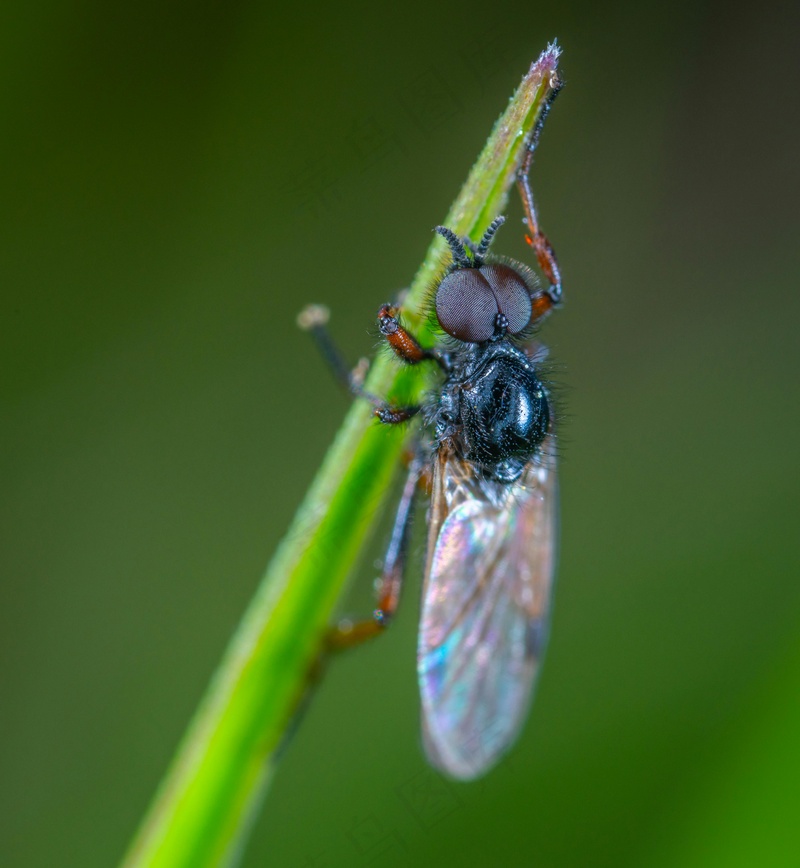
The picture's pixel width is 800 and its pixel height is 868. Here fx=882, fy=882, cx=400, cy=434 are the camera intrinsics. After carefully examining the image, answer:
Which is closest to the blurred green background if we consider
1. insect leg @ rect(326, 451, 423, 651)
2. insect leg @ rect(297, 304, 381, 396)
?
insect leg @ rect(326, 451, 423, 651)

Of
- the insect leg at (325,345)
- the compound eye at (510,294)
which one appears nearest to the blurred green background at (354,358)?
the insect leg at (325,345)

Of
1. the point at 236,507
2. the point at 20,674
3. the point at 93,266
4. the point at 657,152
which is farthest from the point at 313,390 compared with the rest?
the point at 657,152

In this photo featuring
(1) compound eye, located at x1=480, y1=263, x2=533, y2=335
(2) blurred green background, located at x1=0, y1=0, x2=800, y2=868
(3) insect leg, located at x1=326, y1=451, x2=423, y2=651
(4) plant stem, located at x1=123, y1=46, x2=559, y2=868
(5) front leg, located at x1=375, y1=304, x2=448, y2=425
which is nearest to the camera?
(4) plant stem, located at x1=123, y1=46, x2=559, y2=868

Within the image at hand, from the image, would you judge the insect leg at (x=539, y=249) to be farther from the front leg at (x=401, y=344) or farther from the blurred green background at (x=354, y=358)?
the blurred green background at (x=354, y=358)

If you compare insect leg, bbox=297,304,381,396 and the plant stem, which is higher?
insect leg, bbox=297,304,381,396

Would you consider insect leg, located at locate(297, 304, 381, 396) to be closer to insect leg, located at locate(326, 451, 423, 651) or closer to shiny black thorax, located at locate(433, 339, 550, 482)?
shiny black thorax, located at locate(433, 339, 550, 482)

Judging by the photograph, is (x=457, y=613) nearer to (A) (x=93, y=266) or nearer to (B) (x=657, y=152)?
(A) (x=93, y=266)

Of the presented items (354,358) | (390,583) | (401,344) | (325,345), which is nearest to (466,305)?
(401,344)
